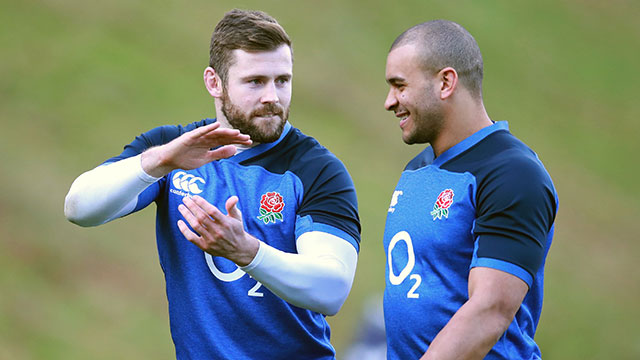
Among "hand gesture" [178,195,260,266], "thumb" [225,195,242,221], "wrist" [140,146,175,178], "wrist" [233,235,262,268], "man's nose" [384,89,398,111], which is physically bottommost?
"wrist" [233,235,262,268]

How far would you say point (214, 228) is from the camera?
2.90m

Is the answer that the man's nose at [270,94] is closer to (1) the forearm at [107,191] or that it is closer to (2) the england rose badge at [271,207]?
(2) the england rose badge at [271,207]

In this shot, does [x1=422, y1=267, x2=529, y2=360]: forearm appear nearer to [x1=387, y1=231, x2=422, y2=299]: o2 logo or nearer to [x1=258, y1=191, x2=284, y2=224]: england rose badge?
[x1=387, y1=231, x2=422, y2=299]: o2 logo

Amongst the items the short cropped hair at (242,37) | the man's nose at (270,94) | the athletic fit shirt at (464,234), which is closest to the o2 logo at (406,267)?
the athletic fit shirt at (464,234)

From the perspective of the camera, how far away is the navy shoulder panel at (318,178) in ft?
11.1

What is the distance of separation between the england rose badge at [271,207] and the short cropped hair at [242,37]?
598 millimetres

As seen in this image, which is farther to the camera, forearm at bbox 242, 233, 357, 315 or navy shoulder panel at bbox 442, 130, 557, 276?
forearm at bbox 242, 233, 357, 315

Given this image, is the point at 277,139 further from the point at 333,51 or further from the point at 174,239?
the point at 333,51

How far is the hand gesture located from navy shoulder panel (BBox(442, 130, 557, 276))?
88cm

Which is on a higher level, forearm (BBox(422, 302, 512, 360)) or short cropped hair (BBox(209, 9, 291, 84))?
short cropped hair (BBox(209, 9, 291, 84))

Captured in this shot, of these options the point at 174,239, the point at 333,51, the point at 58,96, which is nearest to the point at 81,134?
the point at 58,96

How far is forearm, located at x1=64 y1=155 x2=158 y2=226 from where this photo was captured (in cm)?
331

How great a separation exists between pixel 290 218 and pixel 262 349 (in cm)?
58

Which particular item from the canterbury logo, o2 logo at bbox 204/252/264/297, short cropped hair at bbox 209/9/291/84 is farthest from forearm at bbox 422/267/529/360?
short cropped hair at bbox 209/9/291/84
